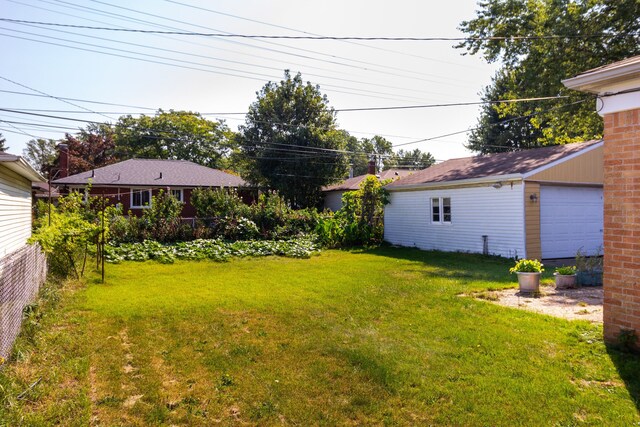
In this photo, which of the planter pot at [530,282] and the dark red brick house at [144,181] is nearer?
the planter pot at [530,282]

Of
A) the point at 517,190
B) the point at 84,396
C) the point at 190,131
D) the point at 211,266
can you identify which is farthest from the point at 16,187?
the point at 190,131

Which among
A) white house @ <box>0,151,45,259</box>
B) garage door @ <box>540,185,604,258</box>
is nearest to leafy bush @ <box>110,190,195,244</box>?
white house @ <box>0,151,45,259</box>

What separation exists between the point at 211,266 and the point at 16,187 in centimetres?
507

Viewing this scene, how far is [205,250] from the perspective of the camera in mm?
14164

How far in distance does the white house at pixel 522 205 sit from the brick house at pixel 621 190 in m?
8.11

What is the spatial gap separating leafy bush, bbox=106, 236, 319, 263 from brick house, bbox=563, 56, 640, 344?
10.2 meters

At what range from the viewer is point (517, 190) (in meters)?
12.8

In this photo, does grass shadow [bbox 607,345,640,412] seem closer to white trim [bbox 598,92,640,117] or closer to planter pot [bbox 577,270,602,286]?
white trim [bbox 598,92,640,117]

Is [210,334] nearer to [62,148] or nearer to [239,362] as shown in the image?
[239,362]

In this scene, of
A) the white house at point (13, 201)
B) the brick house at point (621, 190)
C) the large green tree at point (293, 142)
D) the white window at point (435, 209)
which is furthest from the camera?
the large green tree at point (293, 142)

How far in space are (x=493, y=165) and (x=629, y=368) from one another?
475 inches

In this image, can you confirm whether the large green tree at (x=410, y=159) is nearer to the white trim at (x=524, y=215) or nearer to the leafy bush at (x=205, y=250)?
the leafy bush at (x=205, y=250)

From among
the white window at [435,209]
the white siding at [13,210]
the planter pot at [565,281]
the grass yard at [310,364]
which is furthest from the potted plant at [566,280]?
the white siding at [13,210]

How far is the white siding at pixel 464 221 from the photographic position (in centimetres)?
1300
